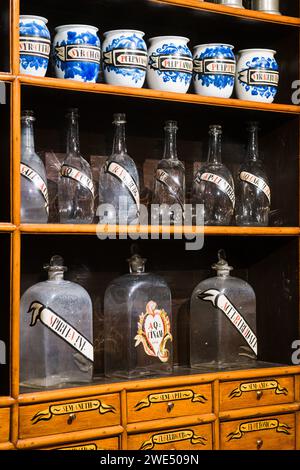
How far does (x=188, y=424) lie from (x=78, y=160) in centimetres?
74

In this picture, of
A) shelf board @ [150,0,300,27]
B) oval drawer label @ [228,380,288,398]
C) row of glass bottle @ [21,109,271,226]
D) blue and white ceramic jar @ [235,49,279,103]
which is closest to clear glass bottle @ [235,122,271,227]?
row of glass bottle @ [21,109,271,226]

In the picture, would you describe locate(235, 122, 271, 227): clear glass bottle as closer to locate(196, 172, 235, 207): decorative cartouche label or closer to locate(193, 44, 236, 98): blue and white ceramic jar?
locate(196, 172, 235, 207): decorative cartouche label

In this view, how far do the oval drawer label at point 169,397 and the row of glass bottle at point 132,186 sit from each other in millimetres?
453

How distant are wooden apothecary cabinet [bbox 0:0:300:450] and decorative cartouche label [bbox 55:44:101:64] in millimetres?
89

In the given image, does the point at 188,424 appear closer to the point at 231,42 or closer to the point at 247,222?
the point at 247,222

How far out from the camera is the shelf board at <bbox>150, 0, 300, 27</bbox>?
212cm

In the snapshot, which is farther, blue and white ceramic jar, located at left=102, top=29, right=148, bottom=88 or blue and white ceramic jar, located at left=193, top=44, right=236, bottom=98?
blue and white ceramic jar, located at left=193, top=44, right=236, bottom=98

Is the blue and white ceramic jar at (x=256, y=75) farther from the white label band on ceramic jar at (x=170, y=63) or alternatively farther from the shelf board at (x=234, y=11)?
the white label band on ceramic jar at (x=170, y=63)

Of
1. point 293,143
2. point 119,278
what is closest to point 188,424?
point 119,278

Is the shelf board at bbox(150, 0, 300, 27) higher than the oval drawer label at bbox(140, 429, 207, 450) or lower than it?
higher

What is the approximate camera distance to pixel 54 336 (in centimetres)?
203

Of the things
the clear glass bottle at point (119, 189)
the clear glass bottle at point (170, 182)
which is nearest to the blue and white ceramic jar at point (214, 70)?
the clear glass bottle at point (170, 182)

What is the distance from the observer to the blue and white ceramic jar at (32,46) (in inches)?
77.2

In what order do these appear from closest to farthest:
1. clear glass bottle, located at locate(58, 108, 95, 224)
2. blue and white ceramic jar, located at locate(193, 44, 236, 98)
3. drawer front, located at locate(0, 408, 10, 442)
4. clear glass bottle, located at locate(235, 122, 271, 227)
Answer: drawer front, located at locate(0, 408, 10, 442) → clear glass bottle, located at locate(58, 108, 95, 224) → blue and white ceramic jar, located at locate(193, 44, 236, 98) → clear glass bottle, located at locate(235, 122, 271, 227)
